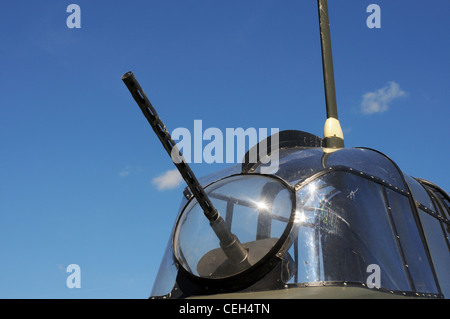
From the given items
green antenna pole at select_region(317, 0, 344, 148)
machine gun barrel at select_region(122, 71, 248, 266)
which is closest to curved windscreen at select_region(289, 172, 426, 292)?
machine gun barrel at select_region(122, 71, 248, 266)

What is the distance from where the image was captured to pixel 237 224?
16.0ft

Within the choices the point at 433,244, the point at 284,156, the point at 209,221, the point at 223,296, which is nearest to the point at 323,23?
the point at 284,156

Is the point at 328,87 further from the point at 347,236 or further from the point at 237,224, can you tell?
the point at 347,236

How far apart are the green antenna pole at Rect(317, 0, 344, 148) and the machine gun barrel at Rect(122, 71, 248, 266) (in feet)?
8.86

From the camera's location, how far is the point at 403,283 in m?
4.45

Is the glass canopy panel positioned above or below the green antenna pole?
below

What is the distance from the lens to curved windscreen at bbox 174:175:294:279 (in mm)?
4480

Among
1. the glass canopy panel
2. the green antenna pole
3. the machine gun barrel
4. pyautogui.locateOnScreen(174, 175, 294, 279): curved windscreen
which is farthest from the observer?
the green antenna pole

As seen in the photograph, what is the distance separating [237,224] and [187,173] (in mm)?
876

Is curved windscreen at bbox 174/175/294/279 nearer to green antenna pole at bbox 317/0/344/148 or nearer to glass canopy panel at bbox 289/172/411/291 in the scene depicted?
glass canopy panel at bbox 289/172/411/291

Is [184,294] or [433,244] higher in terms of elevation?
[433,244]

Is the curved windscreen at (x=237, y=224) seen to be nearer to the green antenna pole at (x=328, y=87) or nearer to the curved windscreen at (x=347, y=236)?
the curved windscreen at (x=347, y=236)
